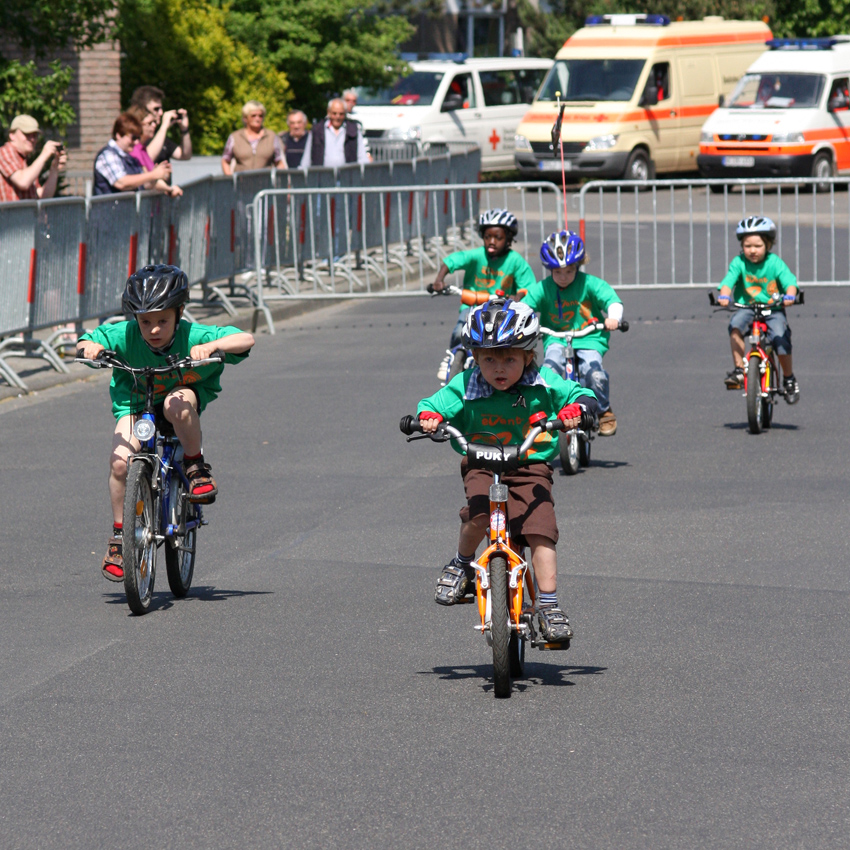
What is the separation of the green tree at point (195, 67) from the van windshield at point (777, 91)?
9.17 meters

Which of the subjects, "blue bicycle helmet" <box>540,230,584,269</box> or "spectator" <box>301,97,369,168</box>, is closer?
"blue bicycle helmet" <box>540,230,584,269</box>

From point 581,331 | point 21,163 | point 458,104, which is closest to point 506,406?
point 581,331

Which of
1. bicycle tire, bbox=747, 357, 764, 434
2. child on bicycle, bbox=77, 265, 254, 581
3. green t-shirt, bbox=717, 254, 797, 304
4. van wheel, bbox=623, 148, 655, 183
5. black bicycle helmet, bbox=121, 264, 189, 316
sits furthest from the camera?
van wheel, bbox=623, 148, 655, 183

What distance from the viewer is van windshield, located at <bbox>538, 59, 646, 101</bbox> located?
32.8 meters

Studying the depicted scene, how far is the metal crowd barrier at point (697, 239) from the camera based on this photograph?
18.7 meters

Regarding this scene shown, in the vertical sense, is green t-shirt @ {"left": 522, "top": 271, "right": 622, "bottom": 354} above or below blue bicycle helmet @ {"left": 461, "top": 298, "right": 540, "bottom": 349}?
below

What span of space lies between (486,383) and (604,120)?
2653 centimetres

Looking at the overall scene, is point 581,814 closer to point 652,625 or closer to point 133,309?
point 652,625

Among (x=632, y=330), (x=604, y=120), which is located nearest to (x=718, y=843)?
(x=632, y=330)

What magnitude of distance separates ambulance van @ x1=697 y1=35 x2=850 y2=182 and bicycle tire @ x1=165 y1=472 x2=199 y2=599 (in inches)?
993

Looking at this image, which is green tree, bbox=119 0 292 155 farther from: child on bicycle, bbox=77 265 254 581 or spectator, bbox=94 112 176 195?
child on bicycle, bbox=77 265 254 581

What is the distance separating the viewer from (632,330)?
16.8 metres

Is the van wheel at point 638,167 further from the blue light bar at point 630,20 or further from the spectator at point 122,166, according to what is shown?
the spectator at point 122,166

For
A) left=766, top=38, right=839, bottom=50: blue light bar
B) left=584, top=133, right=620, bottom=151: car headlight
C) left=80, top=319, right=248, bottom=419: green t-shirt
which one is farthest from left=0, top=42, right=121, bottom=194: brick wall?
left=80, top=319, right=248, bottom=419: green t-shirt
